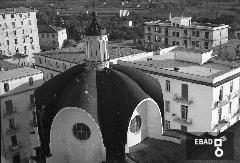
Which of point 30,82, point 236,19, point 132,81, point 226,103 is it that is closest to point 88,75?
point 132,81

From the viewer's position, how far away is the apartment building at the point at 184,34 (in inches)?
3194

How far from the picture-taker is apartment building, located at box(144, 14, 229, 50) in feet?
266

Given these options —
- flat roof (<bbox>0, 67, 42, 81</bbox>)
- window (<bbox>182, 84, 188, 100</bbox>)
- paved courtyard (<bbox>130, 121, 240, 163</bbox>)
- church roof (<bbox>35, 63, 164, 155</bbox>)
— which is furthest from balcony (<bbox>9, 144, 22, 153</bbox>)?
window (<bbox>182, 84, 188, 100</bbox>)

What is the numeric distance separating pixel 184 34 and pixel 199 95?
1761 inches

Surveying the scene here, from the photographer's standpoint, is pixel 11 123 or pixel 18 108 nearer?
pixel 11 123

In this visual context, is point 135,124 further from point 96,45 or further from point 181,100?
point 181,100

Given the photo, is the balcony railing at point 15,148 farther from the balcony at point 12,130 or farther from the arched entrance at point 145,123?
the arched entrance at point 145,123

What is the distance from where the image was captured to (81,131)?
95.5 feet

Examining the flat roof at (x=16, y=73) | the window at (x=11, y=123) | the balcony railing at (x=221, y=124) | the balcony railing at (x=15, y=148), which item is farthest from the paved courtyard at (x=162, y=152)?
the flat roof at (x=16, y=73)

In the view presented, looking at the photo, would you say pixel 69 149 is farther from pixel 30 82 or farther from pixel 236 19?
pixel 236 19

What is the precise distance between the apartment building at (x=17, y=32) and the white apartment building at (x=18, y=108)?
4693 cm

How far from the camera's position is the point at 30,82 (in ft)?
140

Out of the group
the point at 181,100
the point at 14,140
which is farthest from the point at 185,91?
the point at 14,140
